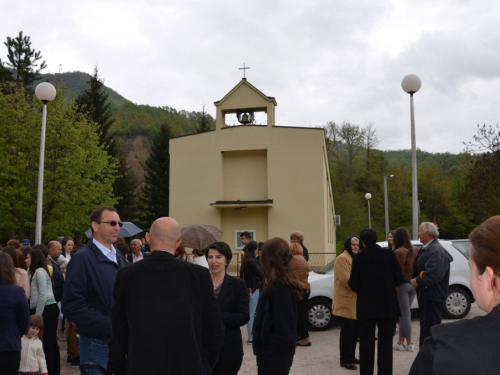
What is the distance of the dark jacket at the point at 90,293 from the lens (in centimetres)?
405

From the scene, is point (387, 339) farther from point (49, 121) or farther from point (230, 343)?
point (49, 121)

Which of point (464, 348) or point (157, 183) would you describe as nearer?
point (464, 348)

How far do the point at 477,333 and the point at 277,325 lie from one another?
331 centimetres

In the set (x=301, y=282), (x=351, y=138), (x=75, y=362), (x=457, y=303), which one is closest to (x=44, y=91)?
(x=75, y=362)

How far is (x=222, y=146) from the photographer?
2914 cm

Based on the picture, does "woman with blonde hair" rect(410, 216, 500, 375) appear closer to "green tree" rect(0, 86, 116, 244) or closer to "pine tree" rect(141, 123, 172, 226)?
"green tree" rect(0, 86, 116, 244)

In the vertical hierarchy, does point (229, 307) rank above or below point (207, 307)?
below

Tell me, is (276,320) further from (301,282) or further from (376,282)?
(301,282)

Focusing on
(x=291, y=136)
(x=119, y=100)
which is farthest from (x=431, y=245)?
(x=119, y=100)

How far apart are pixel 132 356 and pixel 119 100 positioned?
15990 centimetres

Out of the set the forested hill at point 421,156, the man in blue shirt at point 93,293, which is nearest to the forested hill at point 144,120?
the forested hill at point 421,156

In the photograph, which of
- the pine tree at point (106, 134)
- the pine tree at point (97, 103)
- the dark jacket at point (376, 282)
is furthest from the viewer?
the pine tree at point (97, 103)

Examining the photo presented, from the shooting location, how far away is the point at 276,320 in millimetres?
4816

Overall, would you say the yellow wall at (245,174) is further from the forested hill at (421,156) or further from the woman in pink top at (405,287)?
the forested hill at (421,156)
